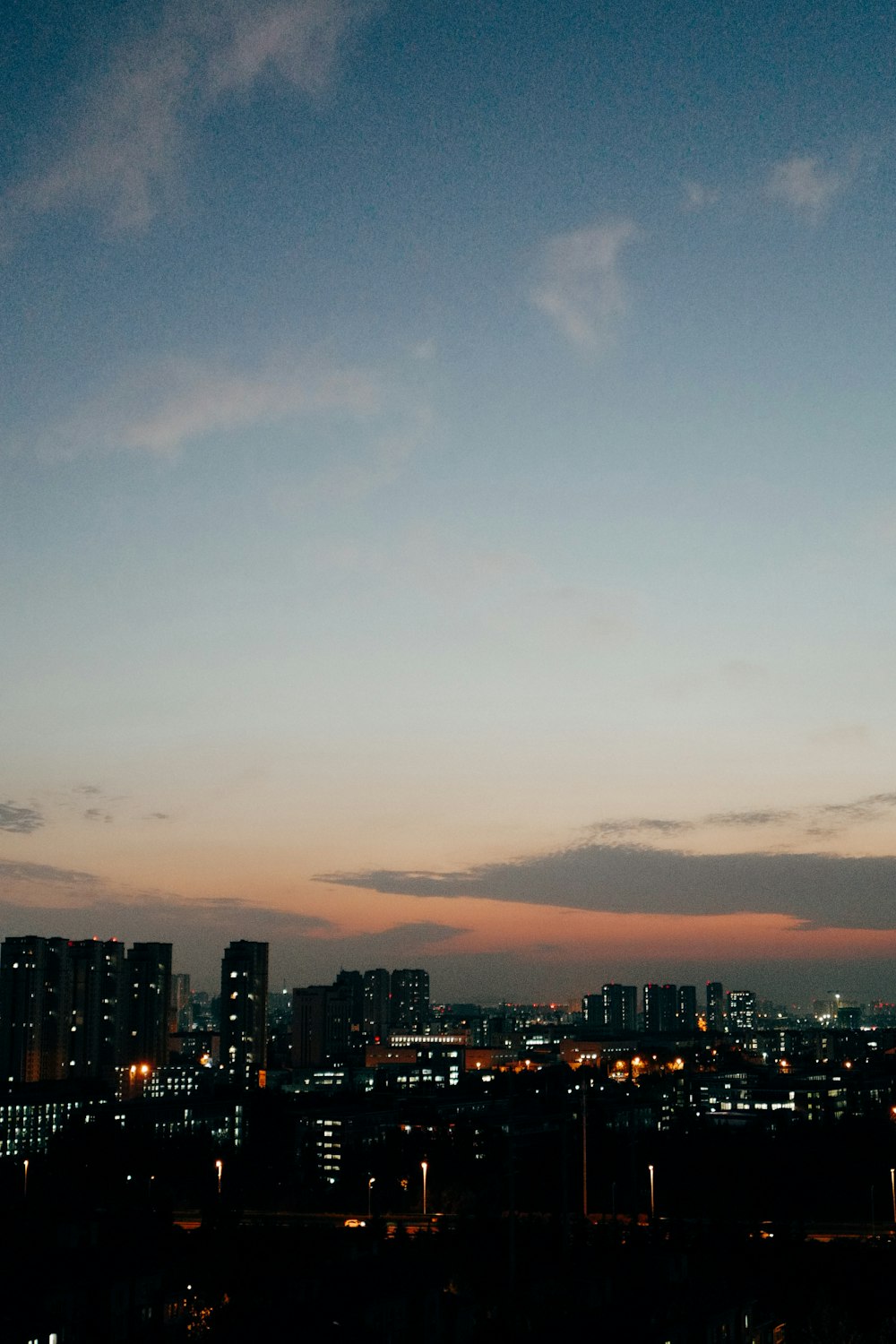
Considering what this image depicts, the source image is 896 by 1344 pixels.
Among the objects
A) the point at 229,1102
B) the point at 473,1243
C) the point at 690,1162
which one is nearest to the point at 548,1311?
the point at 473,1243

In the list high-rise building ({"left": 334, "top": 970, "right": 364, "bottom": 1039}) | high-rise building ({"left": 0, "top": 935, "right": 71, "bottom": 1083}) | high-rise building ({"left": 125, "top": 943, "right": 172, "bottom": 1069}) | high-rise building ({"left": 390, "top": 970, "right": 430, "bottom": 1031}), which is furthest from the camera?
high-rise building ({"left": 390, "top": 970, "right": 430, "bottom": 1031})

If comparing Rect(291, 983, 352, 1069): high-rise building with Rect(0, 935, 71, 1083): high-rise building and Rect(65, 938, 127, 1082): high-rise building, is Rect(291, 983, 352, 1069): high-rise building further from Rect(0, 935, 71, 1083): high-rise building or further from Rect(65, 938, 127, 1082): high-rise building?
Rect(0, 935, 71, 1083): high-rise building

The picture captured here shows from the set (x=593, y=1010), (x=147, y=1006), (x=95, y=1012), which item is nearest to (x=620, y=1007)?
(x=593, y=1010)

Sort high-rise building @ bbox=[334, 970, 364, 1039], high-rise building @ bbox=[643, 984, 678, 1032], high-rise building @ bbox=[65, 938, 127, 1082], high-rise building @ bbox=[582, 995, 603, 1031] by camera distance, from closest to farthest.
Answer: high-rise building @ bbox=[65, 938, 127, 1082], high-rise building @ bbox=[334, 970, 364, 1039], high-rise building @ bbox=[643, 984, 678, 1032], high-rise building @ bbox=[582, 995, 603, 1031]

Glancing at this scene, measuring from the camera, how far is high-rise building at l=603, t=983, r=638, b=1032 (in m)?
177

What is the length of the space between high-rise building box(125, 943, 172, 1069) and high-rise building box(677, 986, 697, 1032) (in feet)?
330

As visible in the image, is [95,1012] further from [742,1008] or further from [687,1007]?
[742,1008]

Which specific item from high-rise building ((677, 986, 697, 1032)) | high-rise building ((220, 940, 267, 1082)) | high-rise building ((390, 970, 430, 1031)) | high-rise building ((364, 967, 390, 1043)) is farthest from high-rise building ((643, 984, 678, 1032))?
high-rise building ((220, 940, 267, 1082))

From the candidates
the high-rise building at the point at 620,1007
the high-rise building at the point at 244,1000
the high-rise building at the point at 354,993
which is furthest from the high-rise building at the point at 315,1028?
the high-rise building at the point at 620,1007

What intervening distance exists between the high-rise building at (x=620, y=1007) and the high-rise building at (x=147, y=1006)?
337 feet

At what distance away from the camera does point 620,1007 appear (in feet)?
586

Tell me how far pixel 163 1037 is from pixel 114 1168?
44034mm

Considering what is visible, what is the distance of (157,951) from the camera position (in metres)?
86.6

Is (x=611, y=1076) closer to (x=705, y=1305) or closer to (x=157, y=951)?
(x=157, y=951)
